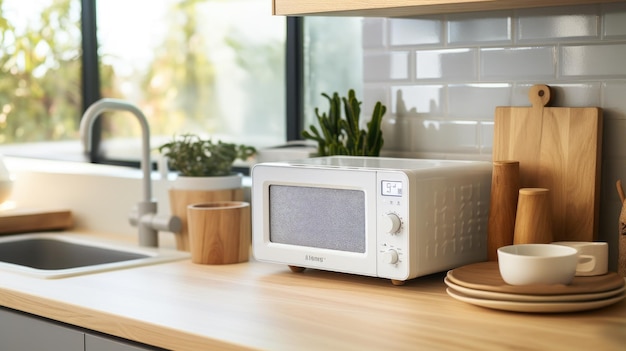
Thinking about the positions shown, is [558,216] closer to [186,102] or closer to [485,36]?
[485,36]

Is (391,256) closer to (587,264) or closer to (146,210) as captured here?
(587,264)

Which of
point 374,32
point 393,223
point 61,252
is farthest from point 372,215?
point 61,252

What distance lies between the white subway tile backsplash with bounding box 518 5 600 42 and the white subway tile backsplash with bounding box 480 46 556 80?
0.09 ft

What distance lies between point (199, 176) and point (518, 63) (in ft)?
2.88

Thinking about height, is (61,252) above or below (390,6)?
below

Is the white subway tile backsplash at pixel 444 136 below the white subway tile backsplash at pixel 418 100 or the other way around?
below

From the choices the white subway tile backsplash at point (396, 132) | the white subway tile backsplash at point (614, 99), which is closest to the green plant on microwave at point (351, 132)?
the white subway tile backsplash at point (396, 132)

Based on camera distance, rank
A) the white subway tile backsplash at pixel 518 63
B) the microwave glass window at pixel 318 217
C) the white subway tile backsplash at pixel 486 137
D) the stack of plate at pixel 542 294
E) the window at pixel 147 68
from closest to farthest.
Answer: the stack of plate at pixel 542 294
the microwave glass window at pixel 318 217
the white subway tile backsplash at pixel 518 63
the white subway tile backsplash at pixel 486 137
the window at pixel 147 68

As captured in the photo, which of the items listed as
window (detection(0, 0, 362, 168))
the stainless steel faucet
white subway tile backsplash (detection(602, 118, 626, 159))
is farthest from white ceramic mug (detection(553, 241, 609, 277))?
the stainless steel faucet

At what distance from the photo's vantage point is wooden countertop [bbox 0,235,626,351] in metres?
1.49

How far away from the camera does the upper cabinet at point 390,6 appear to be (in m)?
1.82

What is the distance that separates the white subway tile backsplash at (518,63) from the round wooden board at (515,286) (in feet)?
1.49

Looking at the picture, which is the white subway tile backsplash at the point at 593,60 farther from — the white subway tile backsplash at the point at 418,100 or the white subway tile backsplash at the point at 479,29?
the white subway tile backsplash at the point at 418,100

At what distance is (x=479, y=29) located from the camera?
2.12 metres
